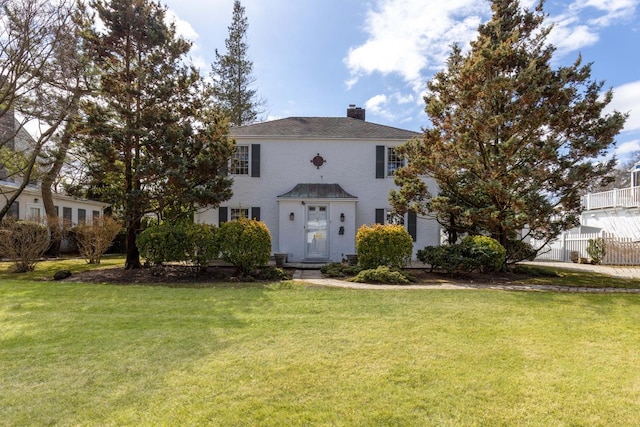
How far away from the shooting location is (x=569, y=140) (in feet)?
36.1

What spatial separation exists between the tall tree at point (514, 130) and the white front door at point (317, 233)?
4.47 m

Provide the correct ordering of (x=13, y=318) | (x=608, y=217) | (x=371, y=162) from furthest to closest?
1. (x=608, y=217)
2. (x=371, y=162)
3. (x=13, y=318)

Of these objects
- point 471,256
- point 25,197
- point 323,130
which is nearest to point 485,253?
point 471,256

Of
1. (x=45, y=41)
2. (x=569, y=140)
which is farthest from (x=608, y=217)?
(x=45, y=41)

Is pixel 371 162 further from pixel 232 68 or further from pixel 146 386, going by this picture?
pixel 232 68

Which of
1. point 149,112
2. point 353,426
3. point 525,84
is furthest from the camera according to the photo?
point 149,112

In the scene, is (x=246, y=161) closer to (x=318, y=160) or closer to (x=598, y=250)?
(x=318, y=160)

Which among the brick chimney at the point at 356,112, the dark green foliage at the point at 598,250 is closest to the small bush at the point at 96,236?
the brick chimney at the point at 356,112

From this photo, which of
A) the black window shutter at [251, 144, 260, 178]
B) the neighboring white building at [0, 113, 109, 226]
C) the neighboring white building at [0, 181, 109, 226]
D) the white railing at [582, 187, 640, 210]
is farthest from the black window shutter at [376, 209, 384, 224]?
the white railing at [582, 187, 640, 210]

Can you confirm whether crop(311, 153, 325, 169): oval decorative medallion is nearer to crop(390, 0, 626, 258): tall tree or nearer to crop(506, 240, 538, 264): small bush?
crop(390, 0, 626, 258): tall tree

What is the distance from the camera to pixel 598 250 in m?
16.4

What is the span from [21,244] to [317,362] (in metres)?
12.3

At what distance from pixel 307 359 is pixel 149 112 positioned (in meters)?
10.3

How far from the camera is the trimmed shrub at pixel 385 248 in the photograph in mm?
10930
